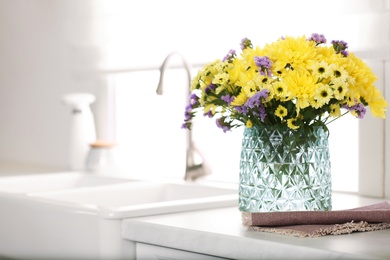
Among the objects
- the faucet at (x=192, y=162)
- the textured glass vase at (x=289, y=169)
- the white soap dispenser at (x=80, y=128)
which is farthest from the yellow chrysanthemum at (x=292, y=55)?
the white soap dispenser at (x=80, y=128)

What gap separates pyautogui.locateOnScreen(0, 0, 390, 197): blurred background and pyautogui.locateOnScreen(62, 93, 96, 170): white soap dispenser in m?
0.05

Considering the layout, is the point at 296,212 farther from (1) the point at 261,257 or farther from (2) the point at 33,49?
(2) the point at 33,49

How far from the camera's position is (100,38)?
10.2 ft

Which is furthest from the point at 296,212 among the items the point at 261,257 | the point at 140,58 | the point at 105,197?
the point at 140,58

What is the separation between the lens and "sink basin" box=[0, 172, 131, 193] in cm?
274

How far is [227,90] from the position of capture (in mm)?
1762

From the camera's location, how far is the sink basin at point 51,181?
8.99ft

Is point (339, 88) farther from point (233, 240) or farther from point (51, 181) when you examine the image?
point (51, 181)

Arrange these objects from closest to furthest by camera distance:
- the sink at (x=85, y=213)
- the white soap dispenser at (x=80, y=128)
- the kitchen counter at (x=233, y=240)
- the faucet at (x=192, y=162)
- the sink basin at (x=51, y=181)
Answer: the kitchen counter at (x=233, y=240) → the sink at (x=85, y=213) → the faucet at (x=192, y=162) → the sink basin at (x=51, y=181) → the white soap dispenser at (x=80, y=128)

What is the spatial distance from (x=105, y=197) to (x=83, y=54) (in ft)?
2.88

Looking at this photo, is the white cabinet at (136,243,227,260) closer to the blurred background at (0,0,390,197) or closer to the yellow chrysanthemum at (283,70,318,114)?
the yellow chrysanthemum at (283,70,318,114)

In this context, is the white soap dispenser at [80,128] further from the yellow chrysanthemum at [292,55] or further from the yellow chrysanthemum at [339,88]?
the yellow chrysanthemum at [339,88]

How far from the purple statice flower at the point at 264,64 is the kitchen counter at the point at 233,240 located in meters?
0.32

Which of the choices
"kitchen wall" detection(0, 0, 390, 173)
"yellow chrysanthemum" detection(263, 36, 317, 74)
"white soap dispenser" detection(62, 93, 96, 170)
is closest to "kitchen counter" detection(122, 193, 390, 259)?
"yellow chrysanthemum" detection(263, 36, 317, 74)
